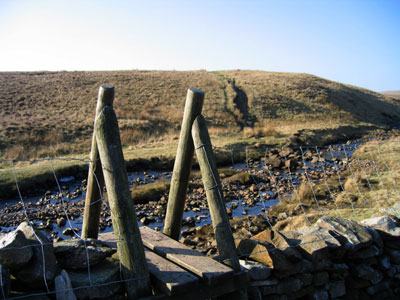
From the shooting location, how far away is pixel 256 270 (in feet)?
15.1

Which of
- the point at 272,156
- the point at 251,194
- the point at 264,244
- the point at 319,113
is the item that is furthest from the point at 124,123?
the point at 264,244

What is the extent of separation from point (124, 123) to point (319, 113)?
967 inches

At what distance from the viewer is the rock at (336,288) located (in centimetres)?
534

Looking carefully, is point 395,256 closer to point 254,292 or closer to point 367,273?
point 367,273

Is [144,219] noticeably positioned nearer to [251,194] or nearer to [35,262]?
[251,194]

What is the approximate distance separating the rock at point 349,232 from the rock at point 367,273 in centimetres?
37

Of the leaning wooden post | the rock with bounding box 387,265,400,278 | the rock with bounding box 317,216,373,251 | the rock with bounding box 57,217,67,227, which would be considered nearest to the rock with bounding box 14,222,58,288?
the leaning wooden post

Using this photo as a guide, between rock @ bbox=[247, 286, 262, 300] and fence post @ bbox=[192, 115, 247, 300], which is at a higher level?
fence post @ bbox=[192, 115, 247, 300]

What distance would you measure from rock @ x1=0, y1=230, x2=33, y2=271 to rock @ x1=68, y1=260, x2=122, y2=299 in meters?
0.52

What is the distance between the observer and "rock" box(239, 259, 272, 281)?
181 inches

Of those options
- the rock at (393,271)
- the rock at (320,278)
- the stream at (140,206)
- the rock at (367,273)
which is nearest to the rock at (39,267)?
the rock at (320,278)

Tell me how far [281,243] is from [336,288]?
3.97ft

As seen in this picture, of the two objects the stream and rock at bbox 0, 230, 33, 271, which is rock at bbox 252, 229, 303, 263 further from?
the stream

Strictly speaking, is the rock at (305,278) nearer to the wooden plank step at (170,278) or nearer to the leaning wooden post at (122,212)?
the wooden plank step at (170,278)
